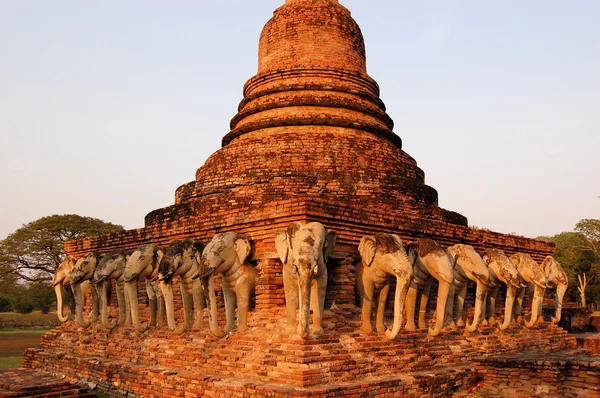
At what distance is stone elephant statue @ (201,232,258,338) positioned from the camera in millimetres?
7492

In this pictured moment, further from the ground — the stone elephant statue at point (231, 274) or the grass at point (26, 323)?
the stone elephant statue at point (231, 274)

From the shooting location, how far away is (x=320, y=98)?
1184 centimetres

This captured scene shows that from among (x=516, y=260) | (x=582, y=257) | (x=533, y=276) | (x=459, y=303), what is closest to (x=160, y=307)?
(x=459, y=303)

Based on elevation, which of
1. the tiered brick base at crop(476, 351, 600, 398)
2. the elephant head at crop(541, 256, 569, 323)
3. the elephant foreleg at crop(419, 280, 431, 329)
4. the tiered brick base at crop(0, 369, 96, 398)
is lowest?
the tiered brick base at crop(0, 369, 96, 398)

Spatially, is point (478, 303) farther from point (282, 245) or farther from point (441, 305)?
point (282, 245)

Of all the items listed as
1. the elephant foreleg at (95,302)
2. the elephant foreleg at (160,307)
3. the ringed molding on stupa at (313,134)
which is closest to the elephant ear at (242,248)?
the ringed molding on stupa at (313,134)

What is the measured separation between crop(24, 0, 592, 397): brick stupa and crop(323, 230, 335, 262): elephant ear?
1.12 feet

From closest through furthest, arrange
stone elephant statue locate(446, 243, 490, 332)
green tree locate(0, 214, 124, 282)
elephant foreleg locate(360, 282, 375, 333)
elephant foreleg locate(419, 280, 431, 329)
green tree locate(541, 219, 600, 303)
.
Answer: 1. elephant foreleg locate(360, 282, 375, 333)
2. elephant foreleg locate(419, 280, 431, 329)
3. stone elephant statue locate(446, 243, 490, 332)
4. green tree locate(0, 214, 124, 282)
5. green tree locate(541, 219, 600, 303)

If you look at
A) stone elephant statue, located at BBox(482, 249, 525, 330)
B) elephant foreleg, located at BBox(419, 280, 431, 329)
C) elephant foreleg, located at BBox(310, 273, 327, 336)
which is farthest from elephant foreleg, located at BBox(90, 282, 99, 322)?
stone elephant statue, located at BBox(482, 249, 525, 330)

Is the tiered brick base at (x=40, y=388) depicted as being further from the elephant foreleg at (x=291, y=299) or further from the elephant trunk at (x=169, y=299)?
the elephant foreleg at (x=291, y=299)

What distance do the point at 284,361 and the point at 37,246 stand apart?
29530mm

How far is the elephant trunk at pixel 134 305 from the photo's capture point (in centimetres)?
895

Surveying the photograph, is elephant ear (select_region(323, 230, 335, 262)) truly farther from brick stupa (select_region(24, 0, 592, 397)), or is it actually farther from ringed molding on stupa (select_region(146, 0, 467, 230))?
ringed molding on stupa (select_region(146, 0, 467, 230))

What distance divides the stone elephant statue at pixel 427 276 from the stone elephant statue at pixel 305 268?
5.44 ft
